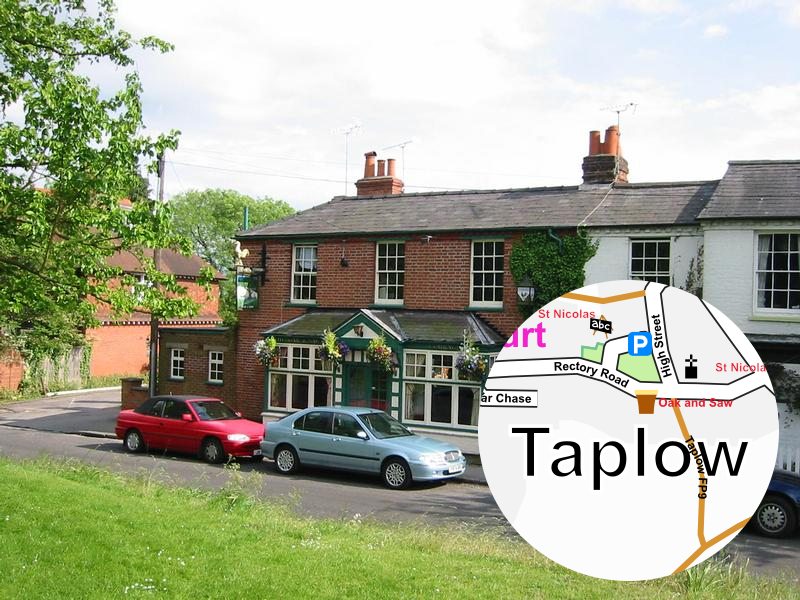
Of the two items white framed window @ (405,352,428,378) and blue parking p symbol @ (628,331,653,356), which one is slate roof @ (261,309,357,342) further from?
blue parking p symbol @ (628,331,653,356)

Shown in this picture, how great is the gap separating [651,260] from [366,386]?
7976 mm

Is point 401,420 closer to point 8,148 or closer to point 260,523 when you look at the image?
point 260,523

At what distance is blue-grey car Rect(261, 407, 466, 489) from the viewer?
16031 mm

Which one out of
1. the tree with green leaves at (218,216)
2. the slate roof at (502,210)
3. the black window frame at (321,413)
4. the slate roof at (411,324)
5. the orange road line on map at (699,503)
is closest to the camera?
the orange road line on map at (699,503)

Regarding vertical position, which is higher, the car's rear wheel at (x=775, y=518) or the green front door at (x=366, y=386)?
the green front door at (x=366, y=386)

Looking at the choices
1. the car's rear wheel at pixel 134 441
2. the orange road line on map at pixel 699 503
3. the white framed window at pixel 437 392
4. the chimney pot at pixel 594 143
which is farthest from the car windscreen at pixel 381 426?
the orange road line on map at pixel 699 503

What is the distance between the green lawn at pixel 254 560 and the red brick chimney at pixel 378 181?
16.4 m

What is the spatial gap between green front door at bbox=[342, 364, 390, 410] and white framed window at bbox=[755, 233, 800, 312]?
9261 millimetres

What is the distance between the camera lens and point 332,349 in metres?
21.0

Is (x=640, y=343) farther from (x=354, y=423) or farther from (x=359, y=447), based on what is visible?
(x=354, y=423)

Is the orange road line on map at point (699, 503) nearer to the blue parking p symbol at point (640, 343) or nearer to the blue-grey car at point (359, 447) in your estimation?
the blue parking p symbol at point (640, 343)

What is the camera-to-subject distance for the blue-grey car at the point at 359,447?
52.6ft

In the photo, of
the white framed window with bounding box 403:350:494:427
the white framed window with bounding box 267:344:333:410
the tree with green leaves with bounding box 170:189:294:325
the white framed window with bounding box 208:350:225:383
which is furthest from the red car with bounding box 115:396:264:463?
the tree with green leaves with bounding box 170:189:294:325

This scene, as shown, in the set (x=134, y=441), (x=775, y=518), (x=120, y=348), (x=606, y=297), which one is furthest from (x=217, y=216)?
(x=606, y=297)
